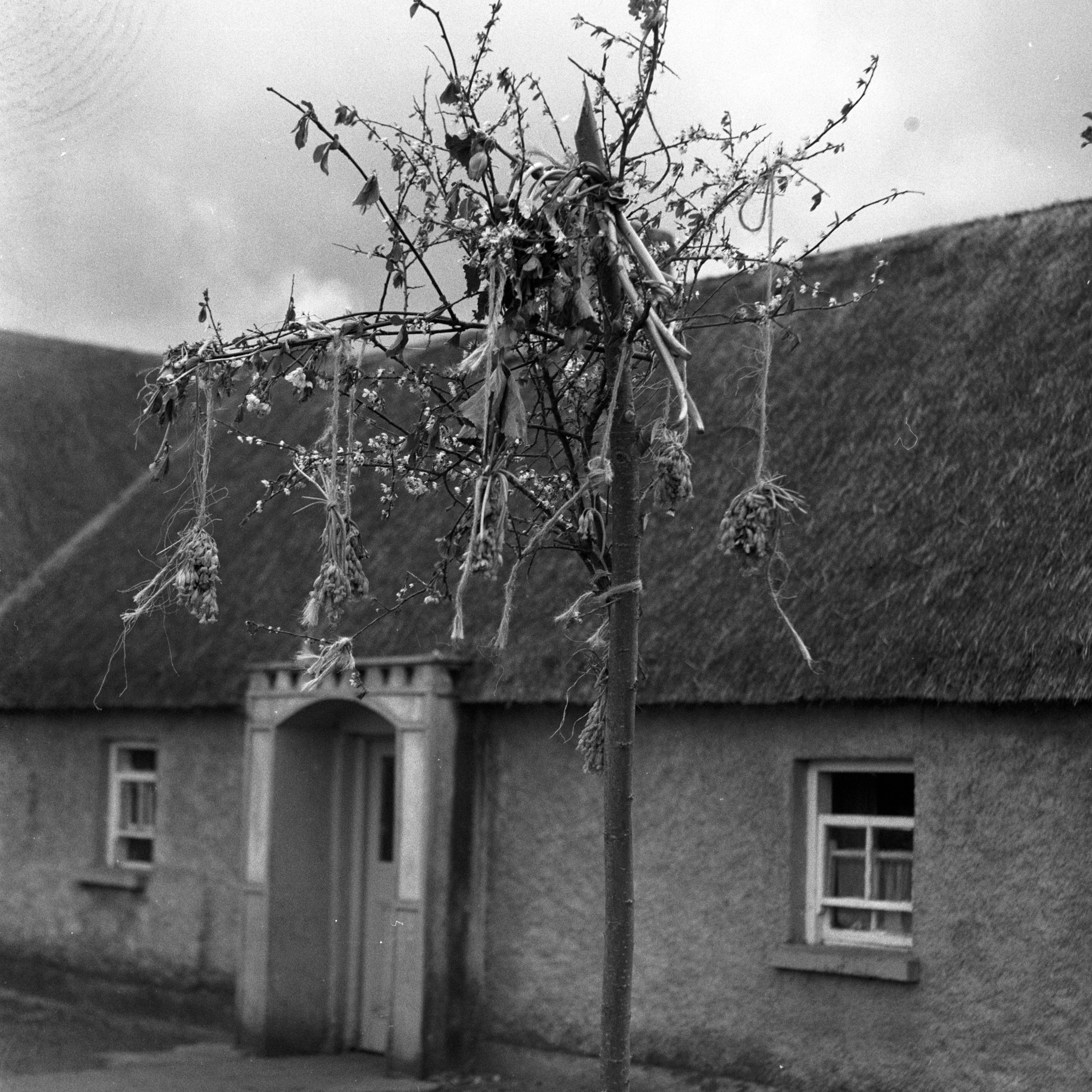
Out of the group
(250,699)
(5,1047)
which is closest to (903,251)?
(250,699)

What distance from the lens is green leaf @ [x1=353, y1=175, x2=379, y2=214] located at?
5082mm

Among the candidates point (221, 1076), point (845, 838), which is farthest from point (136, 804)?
point (845, 838)

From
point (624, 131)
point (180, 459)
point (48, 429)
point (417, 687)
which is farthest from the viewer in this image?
point (48, 429)

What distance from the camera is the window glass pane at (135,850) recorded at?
1563 centimetres

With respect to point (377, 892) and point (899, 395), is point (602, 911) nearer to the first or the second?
point (377, 892)

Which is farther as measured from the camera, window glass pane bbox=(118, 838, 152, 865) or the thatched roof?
window glass pane bbox=(118, 838, 152, 865)

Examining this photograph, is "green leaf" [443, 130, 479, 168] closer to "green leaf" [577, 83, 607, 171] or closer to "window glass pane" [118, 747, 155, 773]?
"green leaf" [577, 83, 607, 171]

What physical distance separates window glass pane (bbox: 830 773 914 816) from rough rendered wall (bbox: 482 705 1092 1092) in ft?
1.07

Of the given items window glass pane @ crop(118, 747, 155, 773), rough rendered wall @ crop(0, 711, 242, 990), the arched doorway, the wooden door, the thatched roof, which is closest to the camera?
the thatched roof

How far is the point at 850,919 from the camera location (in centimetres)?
1018

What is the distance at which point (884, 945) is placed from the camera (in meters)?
9.92

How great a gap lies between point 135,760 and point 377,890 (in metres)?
3.42

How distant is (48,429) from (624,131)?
15920 mm

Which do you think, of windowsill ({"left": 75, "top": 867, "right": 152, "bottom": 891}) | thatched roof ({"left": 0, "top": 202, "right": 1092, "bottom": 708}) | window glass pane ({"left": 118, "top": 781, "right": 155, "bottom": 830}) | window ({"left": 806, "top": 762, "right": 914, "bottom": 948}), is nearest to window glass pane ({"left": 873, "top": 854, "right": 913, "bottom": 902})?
window ({"left": 806, "top": 762, "right": 914, "bottom": 948})
